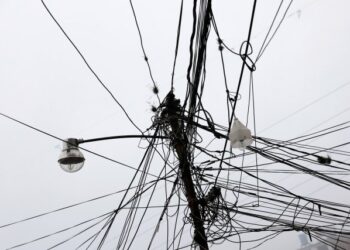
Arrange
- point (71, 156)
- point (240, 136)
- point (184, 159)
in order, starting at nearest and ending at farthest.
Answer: point (240, 136), point (71, 156), point (184, 159)

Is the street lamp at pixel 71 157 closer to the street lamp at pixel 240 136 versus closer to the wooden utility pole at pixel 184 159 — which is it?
the wooden utility pole at pixel 184 159

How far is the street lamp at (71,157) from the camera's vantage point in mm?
3703

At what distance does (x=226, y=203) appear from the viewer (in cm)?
478

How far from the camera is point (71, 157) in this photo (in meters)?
3.71

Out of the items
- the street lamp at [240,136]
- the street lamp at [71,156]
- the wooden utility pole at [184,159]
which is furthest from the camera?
the wooden utility pole at [184,159]

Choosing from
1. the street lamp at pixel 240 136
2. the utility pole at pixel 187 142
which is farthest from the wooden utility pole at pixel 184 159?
the street lamp at pixel 240 136

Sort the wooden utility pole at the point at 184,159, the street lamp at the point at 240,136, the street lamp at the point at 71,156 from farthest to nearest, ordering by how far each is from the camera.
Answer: the wooden utility pole at the point at 184,159 → the street lamp at the point at 71,156 → the street lamp at the point at 240,136

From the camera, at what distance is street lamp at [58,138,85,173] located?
3703 millimetres

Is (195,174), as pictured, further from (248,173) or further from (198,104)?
(198,104)

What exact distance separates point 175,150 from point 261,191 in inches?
54.1

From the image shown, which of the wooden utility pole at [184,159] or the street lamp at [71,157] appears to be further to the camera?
the wooden utility pole at [184,159]

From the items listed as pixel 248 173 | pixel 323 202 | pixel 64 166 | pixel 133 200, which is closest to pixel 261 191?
pixel 248 173

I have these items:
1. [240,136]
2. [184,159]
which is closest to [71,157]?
[184,159]

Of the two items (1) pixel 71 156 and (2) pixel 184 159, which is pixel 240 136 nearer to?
(2) pixel 184 159
